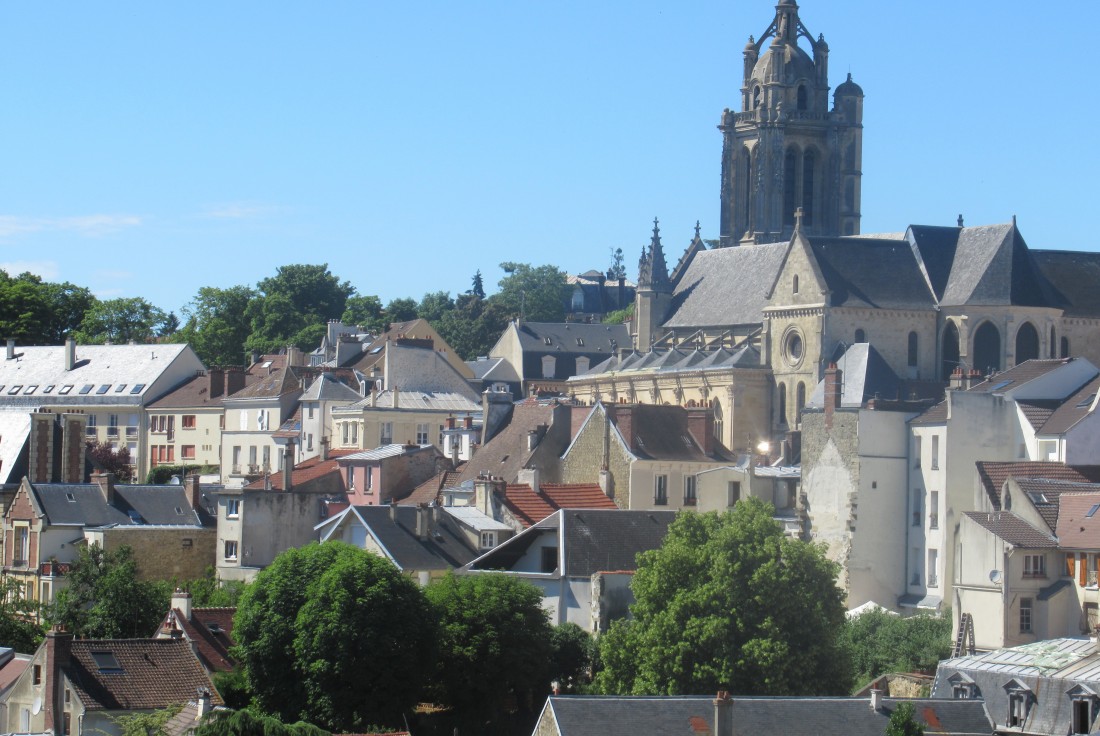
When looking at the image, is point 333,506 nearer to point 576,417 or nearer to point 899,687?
point 576,417

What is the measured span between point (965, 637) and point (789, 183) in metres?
73.2

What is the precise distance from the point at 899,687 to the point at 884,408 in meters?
12.8

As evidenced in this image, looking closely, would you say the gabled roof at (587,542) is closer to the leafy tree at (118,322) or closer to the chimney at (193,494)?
the chimney at (193,494)

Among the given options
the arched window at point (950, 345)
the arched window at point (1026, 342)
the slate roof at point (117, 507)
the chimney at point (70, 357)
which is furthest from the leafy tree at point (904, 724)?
the chimney at point (70, 357)

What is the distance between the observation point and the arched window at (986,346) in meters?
80.6

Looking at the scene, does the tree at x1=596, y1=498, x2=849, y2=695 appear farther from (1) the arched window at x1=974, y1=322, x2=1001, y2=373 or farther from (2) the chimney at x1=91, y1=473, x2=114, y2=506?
(1) the arched window at x1=974, y1=322, x2=1001, y2=373

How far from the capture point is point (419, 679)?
144 ft

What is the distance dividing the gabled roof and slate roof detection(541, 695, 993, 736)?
14.5m

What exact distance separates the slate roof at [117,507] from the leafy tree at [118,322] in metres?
48.7

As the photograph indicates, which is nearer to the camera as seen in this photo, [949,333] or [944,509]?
[944,509]

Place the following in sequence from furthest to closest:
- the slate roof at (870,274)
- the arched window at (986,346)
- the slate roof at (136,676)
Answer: the slate roof at (870,274) → the arched window at (986,346) → the slate roof at (136,676)

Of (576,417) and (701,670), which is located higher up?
(576,417)

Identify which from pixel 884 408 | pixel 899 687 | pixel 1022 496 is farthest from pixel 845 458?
pixel 899 687

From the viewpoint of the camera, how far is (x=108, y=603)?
50.3 m
